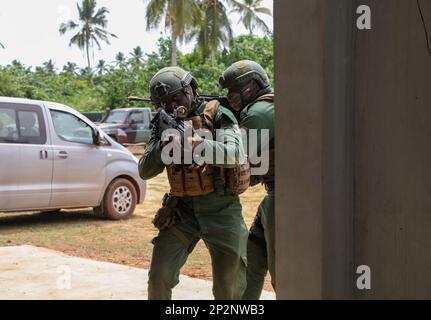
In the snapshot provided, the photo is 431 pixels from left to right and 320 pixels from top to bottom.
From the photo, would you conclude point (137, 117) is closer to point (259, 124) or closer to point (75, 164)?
point (75, 164)

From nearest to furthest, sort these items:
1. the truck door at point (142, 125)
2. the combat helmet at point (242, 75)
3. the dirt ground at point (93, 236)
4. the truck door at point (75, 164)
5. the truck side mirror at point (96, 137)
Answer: the combat helmet at point (242, 75) → the dirt ground at point (93, 236) → the truck door at point (75, 164) → the truck side mirror at point (96, 137) → the truck door at point (142, 125)

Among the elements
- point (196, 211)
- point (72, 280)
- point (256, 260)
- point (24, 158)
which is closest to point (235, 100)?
point (196, 211)

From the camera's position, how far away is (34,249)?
7.85 m

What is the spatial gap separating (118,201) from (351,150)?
7404 mm

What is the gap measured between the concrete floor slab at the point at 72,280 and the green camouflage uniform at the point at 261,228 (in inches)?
47.4

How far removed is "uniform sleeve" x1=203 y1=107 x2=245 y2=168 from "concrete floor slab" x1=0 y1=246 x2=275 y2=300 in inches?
79.6

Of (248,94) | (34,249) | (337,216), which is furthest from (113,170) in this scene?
(337,216)

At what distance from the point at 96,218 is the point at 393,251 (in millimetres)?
7901

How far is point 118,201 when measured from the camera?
998 cm

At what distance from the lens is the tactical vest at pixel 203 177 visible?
386 centimetres

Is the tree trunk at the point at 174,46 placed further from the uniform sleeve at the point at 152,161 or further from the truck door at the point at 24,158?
the uniform sleeve at the point at 152,161

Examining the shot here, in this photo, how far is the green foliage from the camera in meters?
29.4

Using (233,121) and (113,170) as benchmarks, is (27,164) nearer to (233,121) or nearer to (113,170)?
(113,170)

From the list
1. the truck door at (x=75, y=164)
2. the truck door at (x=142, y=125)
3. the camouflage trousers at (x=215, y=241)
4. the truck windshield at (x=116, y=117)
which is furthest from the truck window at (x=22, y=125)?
the truck windshield at (x=116, y=117)
